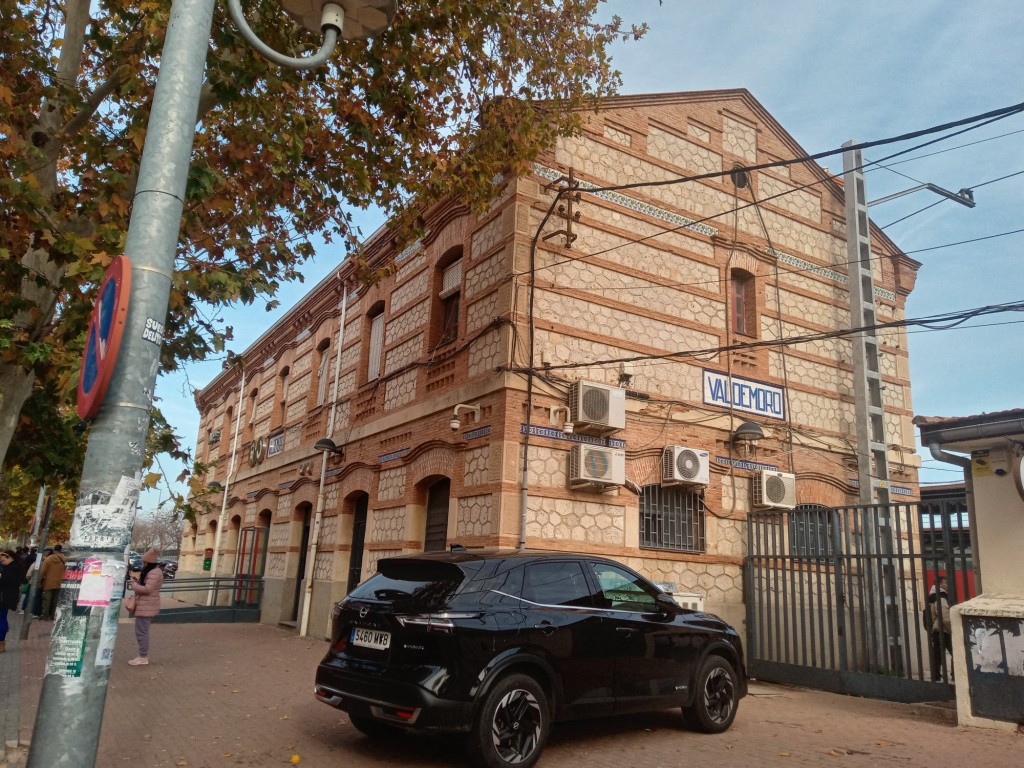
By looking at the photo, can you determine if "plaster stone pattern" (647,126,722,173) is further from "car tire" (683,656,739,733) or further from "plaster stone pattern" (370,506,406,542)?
"car tire" (683,656,739,733)

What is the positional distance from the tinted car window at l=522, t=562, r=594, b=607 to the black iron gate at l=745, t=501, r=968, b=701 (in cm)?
549

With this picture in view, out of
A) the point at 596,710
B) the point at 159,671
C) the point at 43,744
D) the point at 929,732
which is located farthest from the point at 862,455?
the point at 43,744

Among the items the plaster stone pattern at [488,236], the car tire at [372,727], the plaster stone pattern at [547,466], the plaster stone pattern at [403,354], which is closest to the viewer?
the car tire at [372,727]

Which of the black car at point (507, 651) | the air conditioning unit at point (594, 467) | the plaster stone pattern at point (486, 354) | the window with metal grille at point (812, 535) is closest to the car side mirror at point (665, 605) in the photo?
the black car at point (507, 651)

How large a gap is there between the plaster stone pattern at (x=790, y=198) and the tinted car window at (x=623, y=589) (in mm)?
9896

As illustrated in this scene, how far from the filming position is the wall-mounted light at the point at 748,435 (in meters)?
12.7

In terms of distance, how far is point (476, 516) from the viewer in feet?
37.2

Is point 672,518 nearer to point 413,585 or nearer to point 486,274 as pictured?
point 486,274

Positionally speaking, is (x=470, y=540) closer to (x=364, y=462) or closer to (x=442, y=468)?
(x=442, y=468)

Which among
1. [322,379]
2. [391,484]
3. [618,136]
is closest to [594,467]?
[391,484]

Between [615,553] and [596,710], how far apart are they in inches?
199

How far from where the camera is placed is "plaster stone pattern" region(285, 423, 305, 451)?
19.8m

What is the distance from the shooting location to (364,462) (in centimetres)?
1529

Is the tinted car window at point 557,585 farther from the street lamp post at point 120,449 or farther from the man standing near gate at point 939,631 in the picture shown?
the man standing near gate at point 939,631
